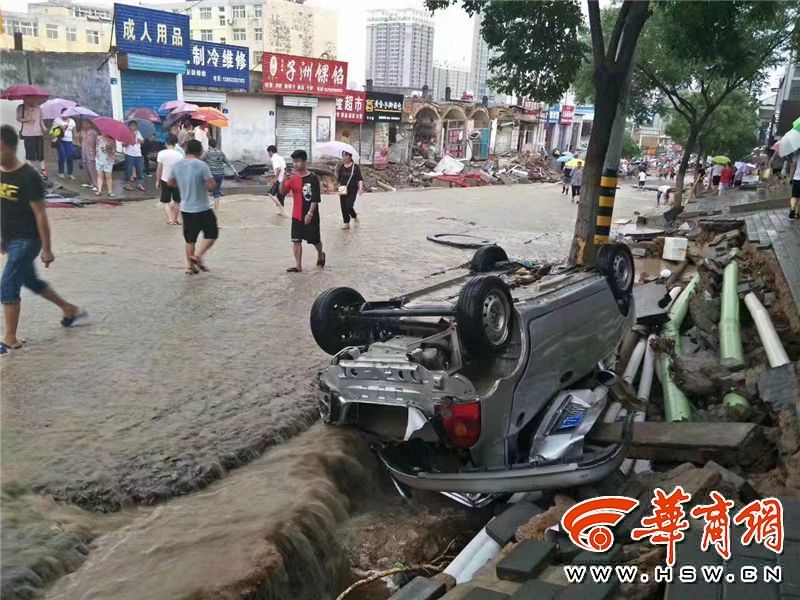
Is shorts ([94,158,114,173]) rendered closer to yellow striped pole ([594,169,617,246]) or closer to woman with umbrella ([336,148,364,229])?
woman with umbrella ([336,148,364,229])

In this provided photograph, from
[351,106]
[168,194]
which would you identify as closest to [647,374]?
[168,194]

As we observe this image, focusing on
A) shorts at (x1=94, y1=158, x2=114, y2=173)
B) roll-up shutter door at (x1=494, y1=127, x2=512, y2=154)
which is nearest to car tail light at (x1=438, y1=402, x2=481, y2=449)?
shorts at (x1=94, y1=158, x2=114, y2=173)

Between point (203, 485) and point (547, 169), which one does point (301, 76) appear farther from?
point (203, 485)

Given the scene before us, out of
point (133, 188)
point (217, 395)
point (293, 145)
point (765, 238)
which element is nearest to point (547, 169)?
point (293, 145)

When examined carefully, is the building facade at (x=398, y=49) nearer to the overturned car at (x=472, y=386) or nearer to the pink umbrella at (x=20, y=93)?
the pink umbrella at (x=20, y=93)

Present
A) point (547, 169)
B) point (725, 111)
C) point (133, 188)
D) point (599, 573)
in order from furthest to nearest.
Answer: point (547, 169), point (725, 111), point (133, 188), point (599, 573)

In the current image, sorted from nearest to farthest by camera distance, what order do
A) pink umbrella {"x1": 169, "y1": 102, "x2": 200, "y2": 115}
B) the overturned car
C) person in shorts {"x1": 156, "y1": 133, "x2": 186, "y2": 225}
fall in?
the overturned car, person in shorts {"x1": 156, "y1": 133, "x2": 186, "y2": 225}, pink umbrella {"x1": 169, "y1": 102, "x2": 200, "y2": 115}

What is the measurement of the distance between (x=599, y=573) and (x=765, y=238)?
9.15m

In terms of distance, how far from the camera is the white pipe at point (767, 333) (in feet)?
19.5

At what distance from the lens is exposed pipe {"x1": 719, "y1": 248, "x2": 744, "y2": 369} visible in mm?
6438

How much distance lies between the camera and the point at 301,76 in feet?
93.9

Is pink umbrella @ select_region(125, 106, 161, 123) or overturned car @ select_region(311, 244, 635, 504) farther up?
pink umbrella @ select_region(125, 106, 161, 123)

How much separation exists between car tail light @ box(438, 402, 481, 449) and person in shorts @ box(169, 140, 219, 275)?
20.2ft

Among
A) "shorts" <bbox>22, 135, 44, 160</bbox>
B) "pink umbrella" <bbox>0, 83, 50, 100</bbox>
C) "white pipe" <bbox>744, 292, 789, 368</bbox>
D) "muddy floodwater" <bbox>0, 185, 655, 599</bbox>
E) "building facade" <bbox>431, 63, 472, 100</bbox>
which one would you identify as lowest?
"muddy floodwater" <bbox>0, 185, 655, 599</bbox>
